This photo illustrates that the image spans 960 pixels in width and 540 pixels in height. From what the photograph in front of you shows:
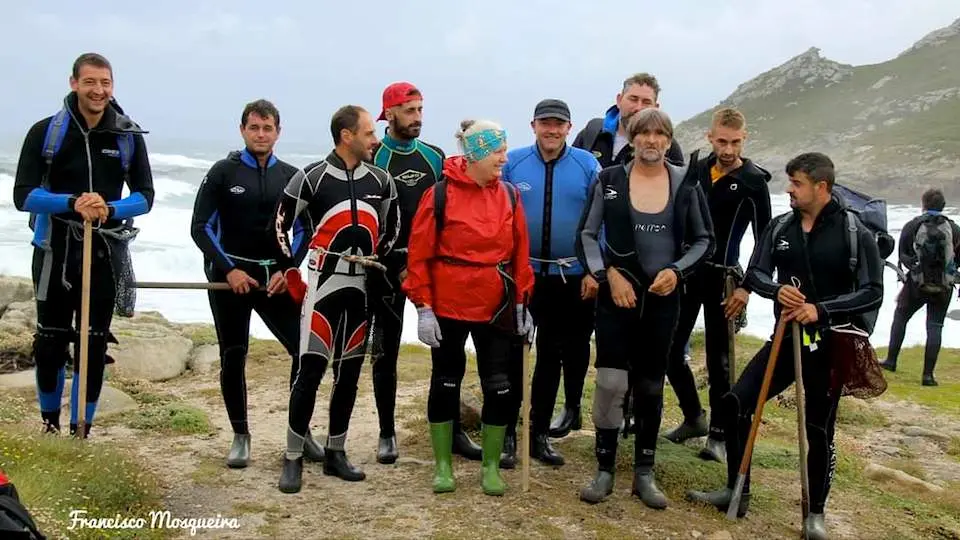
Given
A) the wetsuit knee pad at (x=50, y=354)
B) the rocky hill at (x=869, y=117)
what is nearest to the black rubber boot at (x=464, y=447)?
the wetsuit knee pad at (x=50, y=354)

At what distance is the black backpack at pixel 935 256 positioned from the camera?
→ 11.9 meters

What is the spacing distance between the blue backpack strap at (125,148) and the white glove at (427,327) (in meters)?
2.50

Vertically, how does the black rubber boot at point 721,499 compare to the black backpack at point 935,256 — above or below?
below

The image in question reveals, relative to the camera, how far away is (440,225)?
5570 mm

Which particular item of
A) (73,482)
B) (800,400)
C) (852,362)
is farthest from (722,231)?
(73,482)

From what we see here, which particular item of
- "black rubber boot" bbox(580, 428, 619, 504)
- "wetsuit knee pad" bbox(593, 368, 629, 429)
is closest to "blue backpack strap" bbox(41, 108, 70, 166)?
"wetsuit knee pad" bbox(593, 368, 629, 429)

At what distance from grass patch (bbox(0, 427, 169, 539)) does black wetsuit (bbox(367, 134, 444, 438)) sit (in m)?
1.83

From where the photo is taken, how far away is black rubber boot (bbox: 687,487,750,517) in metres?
5.87

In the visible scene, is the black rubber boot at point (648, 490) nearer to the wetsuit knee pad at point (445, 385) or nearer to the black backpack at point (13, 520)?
the wetsuit knee pad at point (445, 385)

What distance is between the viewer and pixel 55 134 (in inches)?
230

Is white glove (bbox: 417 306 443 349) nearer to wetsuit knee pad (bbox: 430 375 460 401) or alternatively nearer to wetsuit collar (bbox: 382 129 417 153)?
wetsuit knee pad (bbox: 430 375 460 401)

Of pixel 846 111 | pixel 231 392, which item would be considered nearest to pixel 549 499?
pixel 231 392

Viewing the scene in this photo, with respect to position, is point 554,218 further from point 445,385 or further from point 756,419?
point 756,419

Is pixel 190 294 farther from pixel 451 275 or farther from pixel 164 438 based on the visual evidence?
pixel 451 275
